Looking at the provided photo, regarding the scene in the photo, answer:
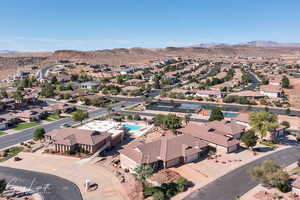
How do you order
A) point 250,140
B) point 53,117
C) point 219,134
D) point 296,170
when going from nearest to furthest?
point 296,170 < point 250,140 < point 219,134 < point 53,117

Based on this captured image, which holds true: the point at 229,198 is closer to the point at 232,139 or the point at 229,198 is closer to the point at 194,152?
the point at 194,152

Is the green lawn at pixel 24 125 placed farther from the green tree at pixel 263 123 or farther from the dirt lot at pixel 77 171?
the green tree at pixel 263 123

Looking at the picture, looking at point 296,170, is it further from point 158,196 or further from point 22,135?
point 22,135

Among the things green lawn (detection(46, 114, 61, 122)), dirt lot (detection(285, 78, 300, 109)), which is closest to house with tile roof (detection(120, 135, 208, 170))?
green lawn (detection(46, 114, 61, 122))

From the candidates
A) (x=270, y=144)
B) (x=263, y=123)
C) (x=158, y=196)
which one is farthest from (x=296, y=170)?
(x=158, y=196)

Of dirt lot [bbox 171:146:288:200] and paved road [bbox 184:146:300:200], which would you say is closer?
paved road [bbox 184:146:300:200]

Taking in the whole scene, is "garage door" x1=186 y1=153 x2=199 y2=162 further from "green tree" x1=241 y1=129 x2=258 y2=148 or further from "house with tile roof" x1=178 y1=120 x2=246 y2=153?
"green tree" x1=241 y1=129 x2=258 y2=148
